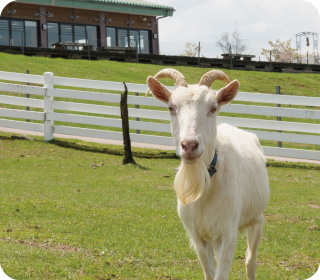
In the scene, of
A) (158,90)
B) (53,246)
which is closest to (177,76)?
(158,90)

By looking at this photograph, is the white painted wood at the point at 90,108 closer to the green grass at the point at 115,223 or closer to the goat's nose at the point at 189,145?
the green grass at the point at 115,223

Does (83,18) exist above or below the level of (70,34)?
above

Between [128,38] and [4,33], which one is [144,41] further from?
[4,33]

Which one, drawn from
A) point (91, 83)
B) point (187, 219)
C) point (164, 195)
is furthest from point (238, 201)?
point (91, 83)

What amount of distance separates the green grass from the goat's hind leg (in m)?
0.32

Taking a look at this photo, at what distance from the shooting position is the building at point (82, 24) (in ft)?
103

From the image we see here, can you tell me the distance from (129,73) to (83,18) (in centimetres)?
1013

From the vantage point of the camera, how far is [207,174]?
489cm

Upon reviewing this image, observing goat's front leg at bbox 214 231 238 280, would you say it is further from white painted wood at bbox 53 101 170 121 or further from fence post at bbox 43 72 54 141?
fence post at bbox 43 72 54 141

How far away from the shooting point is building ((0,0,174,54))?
3139cm

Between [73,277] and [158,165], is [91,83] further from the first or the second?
[73,277]

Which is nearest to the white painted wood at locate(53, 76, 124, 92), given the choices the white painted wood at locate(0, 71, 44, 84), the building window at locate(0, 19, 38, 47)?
the white painted wood at locate(0, 71, 44, 84)

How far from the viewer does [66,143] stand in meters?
15.8

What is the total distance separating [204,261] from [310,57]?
118 feet
